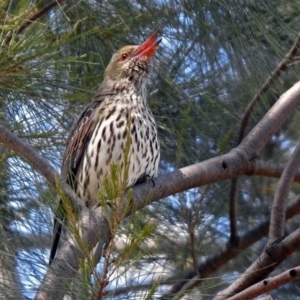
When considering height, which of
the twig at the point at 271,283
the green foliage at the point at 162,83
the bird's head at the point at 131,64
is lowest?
the twig at the point at 271,283

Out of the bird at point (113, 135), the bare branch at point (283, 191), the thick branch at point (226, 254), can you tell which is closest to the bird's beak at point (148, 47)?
the bird at point (113, 135)

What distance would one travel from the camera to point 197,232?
4695 millimetres

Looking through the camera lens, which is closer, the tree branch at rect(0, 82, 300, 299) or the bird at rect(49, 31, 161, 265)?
the tree branch at rect(0, 82, 300, 299)

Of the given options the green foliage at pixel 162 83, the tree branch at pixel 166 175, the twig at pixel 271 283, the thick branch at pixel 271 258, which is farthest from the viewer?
the green foliage at pixel 162 83

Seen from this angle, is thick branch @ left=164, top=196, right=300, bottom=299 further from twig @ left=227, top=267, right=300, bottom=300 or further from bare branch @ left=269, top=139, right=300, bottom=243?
twig @ left=227, top=267, right=300, bottom=300

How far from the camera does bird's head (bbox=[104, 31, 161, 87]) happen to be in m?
3.98

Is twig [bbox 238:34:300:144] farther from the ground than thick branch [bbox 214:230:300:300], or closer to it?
farther from the ground

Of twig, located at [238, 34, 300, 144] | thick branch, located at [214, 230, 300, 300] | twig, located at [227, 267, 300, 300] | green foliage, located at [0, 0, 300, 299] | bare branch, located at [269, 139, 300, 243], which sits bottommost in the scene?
twig, located at [227, 267, 300, 300]

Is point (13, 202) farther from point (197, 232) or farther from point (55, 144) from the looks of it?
point (197, 232)

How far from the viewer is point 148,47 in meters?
3.88

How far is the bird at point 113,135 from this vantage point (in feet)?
11.9

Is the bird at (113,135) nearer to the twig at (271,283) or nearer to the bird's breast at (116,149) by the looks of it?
the bird's breast at (116,149)

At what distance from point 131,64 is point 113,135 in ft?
1.84

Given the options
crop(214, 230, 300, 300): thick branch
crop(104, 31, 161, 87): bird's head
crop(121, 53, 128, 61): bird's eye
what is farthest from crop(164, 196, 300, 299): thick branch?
crop(214, 230, 300, 300): thick branch
